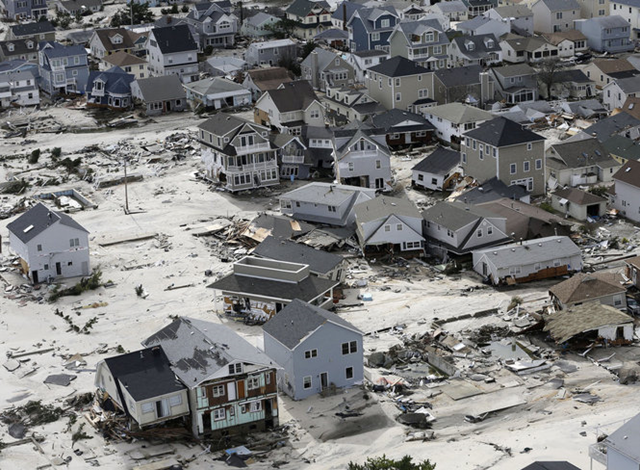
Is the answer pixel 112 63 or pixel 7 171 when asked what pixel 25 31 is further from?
pixel 7 171

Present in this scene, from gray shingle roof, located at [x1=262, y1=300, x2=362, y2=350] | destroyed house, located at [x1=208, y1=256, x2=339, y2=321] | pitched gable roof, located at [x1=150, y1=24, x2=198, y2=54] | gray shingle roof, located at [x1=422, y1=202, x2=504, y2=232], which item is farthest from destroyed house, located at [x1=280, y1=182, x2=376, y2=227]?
Result: pitched gable roof, located at [x1=150, y1=24, x2=198, y2=54]

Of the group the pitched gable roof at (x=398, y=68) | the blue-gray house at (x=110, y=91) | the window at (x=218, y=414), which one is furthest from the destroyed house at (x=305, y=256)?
the blue-gray house at (x=110, y=91)

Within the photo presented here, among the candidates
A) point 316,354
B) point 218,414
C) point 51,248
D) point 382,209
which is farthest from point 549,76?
point 218,414

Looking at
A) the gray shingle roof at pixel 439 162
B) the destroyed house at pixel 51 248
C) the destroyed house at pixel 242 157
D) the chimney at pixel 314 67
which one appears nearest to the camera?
the destroyed house at pixel 51 248

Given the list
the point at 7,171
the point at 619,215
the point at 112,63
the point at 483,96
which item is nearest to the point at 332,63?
the point at 483,96

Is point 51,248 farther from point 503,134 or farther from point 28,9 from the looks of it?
point 28,9

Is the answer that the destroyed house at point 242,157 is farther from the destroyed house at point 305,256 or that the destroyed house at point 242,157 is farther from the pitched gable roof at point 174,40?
the pitched gable roof at point 174,40

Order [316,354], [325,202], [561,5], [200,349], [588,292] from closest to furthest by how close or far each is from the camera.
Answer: [200,349]
[316,354]
[588,292]
[325,202]
[561,5]
